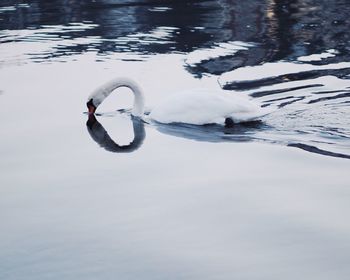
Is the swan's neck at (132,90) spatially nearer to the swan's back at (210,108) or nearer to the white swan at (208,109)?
the white swan at (208,109)

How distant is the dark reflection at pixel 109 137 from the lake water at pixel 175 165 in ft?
0.09

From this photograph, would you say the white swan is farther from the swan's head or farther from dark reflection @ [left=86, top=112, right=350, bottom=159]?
the swan's head

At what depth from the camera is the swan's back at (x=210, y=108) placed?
10.4 m

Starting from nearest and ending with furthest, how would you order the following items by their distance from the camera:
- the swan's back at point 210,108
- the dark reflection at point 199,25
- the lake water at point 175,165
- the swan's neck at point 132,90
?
the lake water at point 175,165 → the swan's back at point 210,108 → the swan's neck at point 132,90 → the dark reflection at point 199,25

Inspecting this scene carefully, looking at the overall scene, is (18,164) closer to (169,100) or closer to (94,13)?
(169,100)

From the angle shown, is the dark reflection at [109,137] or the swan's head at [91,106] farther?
the swan's head at [91,106]

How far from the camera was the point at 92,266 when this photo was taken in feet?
21.2

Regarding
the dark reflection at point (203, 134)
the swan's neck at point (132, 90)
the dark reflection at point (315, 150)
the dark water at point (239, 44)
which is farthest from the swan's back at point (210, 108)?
the swan's neck at point (132, 90)

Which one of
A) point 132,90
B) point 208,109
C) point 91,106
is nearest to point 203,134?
point 208,109

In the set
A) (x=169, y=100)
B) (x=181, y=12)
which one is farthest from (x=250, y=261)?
(x=181, y=12)

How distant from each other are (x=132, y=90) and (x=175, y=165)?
9.49 ft

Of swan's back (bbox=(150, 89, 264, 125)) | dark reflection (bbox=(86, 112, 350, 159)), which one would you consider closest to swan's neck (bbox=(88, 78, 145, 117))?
dark reflection (bbox=(86, 112, 350, 159))

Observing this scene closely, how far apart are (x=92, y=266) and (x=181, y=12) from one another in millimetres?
16437

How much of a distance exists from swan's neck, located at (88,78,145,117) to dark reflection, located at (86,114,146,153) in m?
0.17
